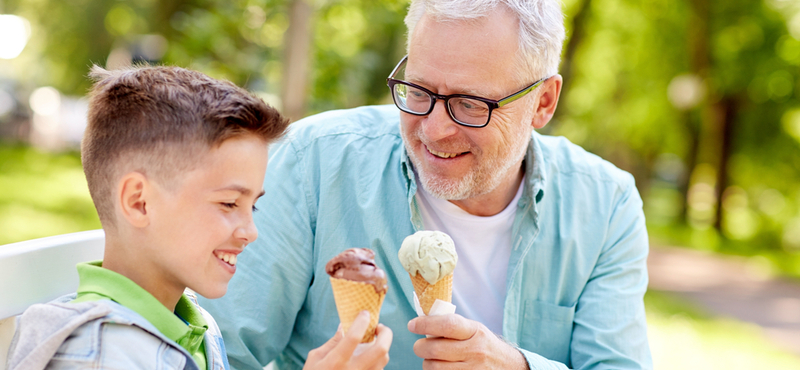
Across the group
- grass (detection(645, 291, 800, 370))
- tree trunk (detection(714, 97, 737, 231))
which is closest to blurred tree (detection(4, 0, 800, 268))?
tree trunk (detection(714, 97, 737, 231))

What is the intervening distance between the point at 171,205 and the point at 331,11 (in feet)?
13.4

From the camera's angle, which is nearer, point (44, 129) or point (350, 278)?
point (350, 278)

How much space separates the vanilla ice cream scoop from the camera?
5.81 feet

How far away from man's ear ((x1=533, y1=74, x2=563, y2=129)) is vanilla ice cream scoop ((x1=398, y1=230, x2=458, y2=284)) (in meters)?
0.96

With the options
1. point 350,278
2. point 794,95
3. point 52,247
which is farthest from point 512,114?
point 794,95

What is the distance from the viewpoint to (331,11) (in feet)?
17.3

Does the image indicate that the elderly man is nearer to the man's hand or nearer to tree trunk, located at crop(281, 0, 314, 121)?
the man's hand

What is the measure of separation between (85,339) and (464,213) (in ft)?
5.04

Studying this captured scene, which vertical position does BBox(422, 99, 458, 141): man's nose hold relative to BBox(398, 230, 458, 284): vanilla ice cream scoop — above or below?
above

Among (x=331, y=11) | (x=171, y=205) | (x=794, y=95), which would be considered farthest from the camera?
(x=794, y=95)

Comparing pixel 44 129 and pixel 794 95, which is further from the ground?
pixel 794 95

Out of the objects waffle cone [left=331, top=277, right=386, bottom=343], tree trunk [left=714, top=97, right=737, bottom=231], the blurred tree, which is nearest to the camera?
waffle cone [left=331, top=277, right=386, bottom=343]

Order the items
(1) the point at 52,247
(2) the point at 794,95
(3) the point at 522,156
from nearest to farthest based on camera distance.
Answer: (1) the point at 52,247
(3) the point at 522,156
(2) the point at 794,95

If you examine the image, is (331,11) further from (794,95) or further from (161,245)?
(794,95)
